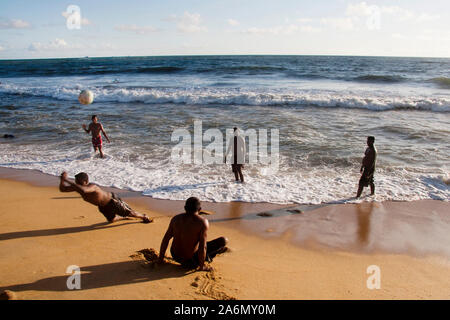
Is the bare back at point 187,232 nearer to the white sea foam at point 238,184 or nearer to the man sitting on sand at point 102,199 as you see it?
the man sitting on sand at point 102,199

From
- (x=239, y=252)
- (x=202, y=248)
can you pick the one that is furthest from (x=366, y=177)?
(x=202, y=248)

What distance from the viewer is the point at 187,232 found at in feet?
13.2

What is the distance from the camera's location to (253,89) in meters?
24.6

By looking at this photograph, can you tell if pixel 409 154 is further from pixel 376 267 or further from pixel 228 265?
pixel 228 265

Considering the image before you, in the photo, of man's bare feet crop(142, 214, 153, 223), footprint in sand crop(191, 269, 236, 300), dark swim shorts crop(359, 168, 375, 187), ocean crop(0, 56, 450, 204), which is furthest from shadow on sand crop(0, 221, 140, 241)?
dark swim shorts crop(359, 168, 375, 187)

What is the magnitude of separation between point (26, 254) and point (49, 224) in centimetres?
115

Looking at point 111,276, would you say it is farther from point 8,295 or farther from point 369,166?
point 369,166

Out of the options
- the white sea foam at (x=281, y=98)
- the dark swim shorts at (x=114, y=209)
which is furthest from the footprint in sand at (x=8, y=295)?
the white sea foam at (x=281, y=98)

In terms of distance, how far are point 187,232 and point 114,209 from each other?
2.15m

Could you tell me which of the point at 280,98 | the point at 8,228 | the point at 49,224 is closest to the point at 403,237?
the point at 49,224

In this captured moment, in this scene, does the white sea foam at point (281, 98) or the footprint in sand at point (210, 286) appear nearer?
the footprint in sand at point (210, 286)

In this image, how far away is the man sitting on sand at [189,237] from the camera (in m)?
3.99

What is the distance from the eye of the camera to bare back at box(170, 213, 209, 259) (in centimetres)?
400

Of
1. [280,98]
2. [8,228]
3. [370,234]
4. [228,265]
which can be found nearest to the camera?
[228,265]
